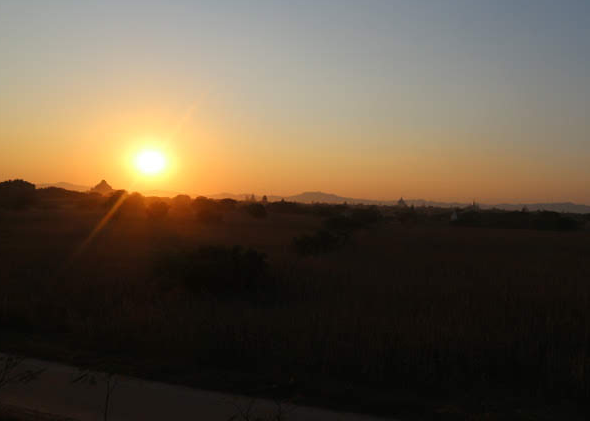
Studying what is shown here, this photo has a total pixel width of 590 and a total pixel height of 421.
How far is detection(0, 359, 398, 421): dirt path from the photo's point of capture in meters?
6.02

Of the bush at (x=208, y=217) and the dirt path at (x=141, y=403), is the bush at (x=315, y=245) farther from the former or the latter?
the bush at (x=208, y=217)

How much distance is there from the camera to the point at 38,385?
6871mm

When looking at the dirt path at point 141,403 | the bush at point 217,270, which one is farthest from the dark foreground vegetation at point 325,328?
the dirt path at point 141,403

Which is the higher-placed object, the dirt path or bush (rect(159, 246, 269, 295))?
bush (rect(159, 246, 269, 295))

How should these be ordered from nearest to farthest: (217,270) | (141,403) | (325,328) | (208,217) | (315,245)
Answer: (141,403), (325,328), (217,270), (315,245), (208,217)

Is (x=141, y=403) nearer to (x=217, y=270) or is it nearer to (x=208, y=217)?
(x=217, y=270)

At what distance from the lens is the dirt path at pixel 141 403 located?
6020 millimetres

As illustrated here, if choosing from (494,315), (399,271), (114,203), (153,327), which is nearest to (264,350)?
(153,327)

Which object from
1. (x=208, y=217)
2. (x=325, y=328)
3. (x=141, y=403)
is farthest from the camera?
(x=208, y=217)

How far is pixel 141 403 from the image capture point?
6375 millimetres

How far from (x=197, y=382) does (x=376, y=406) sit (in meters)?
2.53

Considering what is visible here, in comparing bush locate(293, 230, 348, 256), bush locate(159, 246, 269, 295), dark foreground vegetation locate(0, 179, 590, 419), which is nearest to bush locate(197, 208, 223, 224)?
bush locate(293, 230, 348, 256)

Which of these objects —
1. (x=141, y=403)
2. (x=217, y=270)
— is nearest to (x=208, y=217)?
(x=217, y=270)

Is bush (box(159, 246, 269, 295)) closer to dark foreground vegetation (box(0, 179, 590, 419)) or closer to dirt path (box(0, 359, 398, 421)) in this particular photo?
dark foreground vegetation (box(0, 179, 590, 419))
